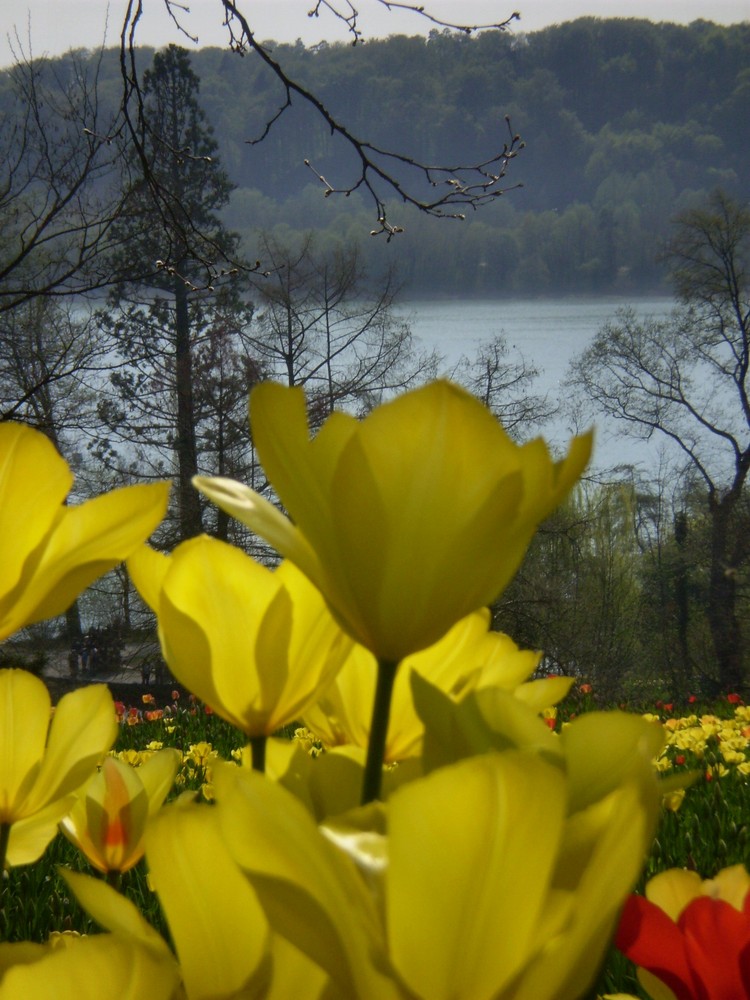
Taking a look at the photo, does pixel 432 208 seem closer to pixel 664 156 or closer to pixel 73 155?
pixel 73 155

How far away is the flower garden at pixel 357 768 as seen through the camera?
7.2 inches

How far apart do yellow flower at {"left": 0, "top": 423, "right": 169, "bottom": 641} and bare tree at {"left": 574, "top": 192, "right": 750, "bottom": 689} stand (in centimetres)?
2148

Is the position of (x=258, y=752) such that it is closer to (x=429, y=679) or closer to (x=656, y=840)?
(x=429, y=679)

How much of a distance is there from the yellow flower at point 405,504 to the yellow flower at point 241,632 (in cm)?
6

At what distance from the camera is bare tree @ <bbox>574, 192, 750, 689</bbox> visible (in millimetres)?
21047

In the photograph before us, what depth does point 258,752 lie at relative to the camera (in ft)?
1.13

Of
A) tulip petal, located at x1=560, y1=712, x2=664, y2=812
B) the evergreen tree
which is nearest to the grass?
tulip petal, located at x1=560, y1=712, x2=664, y2=812

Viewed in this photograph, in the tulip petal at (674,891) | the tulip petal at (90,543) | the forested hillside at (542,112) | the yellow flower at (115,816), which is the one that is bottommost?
the yellow flower at (115,816)

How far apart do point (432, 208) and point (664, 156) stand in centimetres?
9150

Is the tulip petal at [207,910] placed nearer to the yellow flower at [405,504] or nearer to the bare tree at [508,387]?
the yellow flower at [405,504]

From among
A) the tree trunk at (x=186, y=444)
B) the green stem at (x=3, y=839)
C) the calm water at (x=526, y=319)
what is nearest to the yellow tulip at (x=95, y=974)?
the green stem at (x=3, y=839)

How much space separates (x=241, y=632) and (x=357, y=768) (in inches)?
2.6

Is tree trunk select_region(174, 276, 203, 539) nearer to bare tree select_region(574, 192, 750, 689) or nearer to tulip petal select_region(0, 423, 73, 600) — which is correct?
bare tree select_region(574, 192, 750, 689)

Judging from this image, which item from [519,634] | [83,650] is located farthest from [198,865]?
[83,650]
